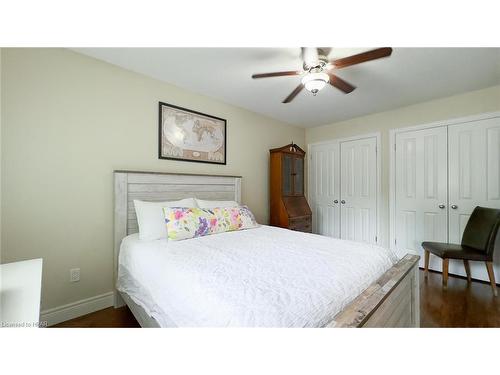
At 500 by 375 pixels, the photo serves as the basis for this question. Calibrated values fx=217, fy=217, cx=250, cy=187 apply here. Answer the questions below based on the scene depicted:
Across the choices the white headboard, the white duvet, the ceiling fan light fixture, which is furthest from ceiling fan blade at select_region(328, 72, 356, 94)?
the white headboard

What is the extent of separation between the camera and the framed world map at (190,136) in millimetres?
2346

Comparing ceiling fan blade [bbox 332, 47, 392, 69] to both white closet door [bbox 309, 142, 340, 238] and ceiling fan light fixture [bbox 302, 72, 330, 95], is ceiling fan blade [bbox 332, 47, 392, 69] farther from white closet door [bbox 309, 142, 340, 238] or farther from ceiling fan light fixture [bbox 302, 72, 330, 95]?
white closet door [bbox 309, 142, 340, 238]

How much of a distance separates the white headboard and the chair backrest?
280cm

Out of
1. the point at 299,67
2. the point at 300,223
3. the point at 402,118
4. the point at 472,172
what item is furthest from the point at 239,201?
the point at 472,172

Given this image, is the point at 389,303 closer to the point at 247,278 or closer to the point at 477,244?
the point at 247,278

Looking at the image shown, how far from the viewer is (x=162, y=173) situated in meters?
2.26

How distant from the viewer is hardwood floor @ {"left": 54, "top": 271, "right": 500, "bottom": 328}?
1724 mm

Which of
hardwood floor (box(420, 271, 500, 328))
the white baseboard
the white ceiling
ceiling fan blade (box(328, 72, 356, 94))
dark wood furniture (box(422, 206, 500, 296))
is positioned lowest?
hardwood floor (box(420, 271, 500, 328))

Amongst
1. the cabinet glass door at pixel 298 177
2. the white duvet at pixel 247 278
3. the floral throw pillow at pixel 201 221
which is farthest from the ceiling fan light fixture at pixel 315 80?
the cabinet glass door at pixel 298 177

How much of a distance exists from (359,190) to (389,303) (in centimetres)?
270
